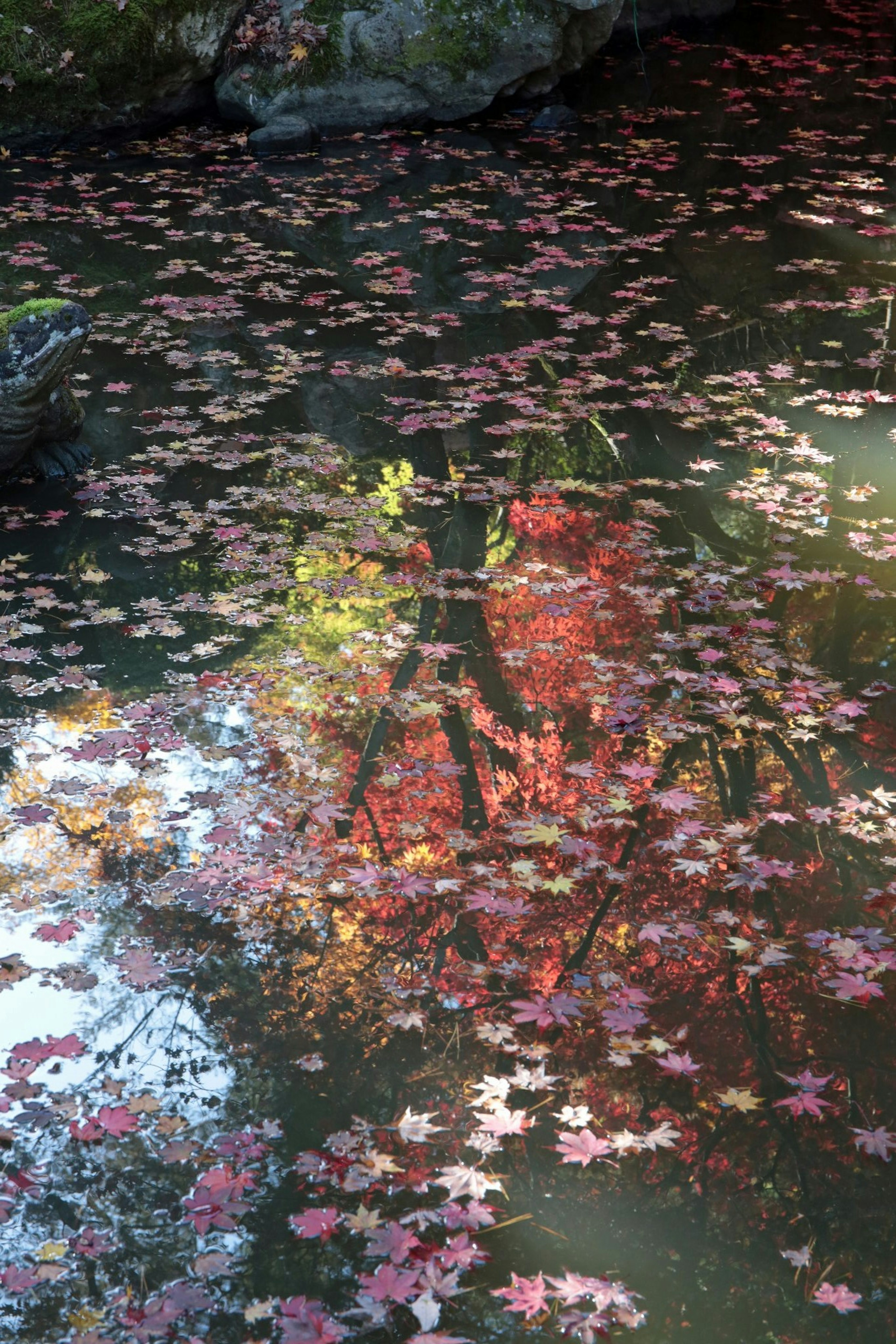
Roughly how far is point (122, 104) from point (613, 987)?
13.7 m

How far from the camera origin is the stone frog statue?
21.1 ft

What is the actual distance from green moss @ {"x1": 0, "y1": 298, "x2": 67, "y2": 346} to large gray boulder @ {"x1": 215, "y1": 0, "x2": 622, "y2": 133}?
9.07 m

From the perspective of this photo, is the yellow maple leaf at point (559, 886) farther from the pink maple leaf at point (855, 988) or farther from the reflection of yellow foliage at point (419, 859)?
the pink maple leaf at point (855, 988)

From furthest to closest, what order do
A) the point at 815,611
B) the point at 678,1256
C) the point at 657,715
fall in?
the point at 815,611
the point at 657,715
the point at 678,1256

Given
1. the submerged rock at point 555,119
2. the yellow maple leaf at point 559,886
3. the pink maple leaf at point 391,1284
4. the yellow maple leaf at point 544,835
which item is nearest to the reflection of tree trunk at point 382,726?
the yellow maple leaf at point 544,835

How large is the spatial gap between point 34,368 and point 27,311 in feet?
1.25

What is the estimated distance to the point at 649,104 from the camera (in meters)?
16.1

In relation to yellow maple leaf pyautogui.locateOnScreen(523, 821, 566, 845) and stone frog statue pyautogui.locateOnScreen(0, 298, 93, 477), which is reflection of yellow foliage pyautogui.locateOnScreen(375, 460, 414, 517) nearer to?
stone frog statue pyautogui.locateOnScreen(0, 298, 93, 477)

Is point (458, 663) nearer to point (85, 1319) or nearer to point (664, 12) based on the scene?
point (85, 1319)

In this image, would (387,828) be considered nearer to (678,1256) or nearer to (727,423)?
(678,1256)

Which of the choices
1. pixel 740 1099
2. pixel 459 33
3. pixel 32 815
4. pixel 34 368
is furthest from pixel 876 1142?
pixel 459 33

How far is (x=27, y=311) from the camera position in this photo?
653cm

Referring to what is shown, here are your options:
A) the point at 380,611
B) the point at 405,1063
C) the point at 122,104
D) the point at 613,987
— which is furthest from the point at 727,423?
the point at 122,104

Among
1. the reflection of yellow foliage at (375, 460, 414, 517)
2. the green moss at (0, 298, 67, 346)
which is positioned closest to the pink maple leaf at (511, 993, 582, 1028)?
the reflection of yellow foliage at (375, 460, 414, 517)
